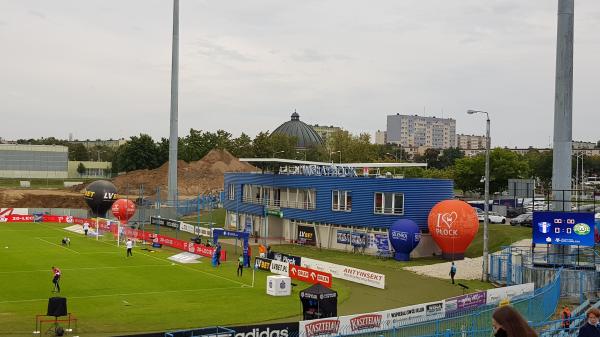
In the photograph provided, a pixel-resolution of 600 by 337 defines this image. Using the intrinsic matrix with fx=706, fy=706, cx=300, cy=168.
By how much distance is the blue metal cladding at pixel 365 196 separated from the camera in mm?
64875

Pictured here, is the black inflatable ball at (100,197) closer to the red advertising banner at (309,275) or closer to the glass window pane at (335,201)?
the glass window pane at (335,201)

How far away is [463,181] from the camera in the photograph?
11588 cm

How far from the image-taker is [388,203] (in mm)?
66188

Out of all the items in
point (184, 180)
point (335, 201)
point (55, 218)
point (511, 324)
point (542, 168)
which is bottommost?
point (55, 218)

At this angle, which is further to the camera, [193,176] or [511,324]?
[193,176]

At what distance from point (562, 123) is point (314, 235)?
108 feet

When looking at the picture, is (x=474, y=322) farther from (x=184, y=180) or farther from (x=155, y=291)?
(x=184, y=180)

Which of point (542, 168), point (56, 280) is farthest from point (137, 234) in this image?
point (542, 168)

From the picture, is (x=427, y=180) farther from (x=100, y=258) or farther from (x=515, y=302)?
(x=515, y=302)

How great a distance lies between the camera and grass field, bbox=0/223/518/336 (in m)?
35.3

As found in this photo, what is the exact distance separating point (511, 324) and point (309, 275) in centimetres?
4243

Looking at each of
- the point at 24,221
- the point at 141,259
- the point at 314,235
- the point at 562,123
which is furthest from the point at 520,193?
the point at 24,221

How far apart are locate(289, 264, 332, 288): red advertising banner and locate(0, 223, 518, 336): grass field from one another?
1219 millimetres

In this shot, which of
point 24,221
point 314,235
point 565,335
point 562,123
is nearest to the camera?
point 565,335
